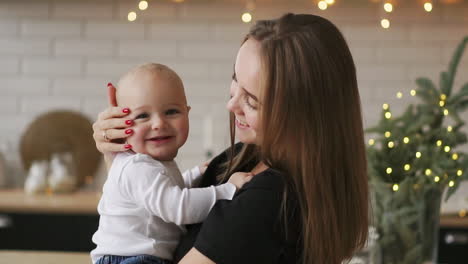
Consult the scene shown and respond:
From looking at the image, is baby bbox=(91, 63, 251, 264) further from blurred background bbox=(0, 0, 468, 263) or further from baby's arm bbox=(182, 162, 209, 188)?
blurred background bbox=(0, 0, 468, 263)

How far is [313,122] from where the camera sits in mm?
1245

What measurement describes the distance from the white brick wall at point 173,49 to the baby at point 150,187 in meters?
2.27

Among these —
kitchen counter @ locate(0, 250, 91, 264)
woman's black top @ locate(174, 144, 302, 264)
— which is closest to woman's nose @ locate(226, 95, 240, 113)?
woman's black top @ locate(174, 144, 302, 264)

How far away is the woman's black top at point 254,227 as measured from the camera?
1.21 metres

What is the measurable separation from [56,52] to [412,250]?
2.56 metres

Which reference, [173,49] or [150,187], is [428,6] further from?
[150,187]

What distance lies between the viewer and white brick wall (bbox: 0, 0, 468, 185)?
12.3 ft

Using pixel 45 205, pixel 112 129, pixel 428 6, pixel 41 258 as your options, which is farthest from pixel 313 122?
pixel 428 6

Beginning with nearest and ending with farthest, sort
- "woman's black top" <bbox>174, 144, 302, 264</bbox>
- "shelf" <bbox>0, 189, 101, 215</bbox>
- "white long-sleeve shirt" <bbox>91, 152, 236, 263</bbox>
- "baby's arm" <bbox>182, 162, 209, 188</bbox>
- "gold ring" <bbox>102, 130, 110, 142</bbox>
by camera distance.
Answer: "woman's black top" <bbox>174, 144, 302, 264</bbox>, "white long-sleeve shirt" <bbox>91, 152, 236, 263</bbox>, "gold ring" <bbox>102, 130, 110, 142</bbox>, "baby's arm" <bbox>182, 162, 209, 188</bbox>, "shelf" <bbox>0, 189, 101, 215</bbox>

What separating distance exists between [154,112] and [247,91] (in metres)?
0.25

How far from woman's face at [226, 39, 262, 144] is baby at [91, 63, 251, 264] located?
11cm

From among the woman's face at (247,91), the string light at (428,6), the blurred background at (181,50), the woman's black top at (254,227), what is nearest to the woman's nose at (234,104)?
the woman's face at (247,91)

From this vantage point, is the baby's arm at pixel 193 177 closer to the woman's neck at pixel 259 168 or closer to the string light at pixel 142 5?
the woman's neck at pixel 259 168

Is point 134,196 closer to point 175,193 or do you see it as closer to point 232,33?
point 175,193
